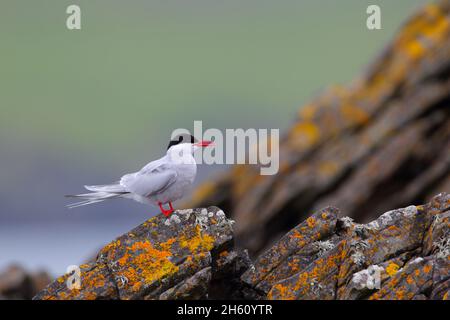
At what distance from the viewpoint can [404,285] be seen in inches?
513

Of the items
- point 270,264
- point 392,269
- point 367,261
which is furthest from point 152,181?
point 392,269

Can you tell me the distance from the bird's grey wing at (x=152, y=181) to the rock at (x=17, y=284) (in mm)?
15549

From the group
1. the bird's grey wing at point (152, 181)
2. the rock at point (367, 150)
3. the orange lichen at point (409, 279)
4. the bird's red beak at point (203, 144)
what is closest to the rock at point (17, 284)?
the rock at point (367, 150)

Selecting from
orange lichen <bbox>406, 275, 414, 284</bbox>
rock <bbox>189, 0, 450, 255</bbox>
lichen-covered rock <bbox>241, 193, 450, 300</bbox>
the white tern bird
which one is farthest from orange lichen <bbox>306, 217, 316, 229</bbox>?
rock <bbox>189, 0, 450, 255</bbox>

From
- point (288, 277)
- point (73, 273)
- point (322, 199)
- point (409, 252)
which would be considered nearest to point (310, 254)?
point (288, 277)

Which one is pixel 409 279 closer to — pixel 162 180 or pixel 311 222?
pixel 311 222

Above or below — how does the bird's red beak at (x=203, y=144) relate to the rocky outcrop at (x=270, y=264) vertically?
above

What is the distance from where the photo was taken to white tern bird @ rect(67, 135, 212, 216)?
14.8 meters

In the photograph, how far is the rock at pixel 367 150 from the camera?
31359 millimetres

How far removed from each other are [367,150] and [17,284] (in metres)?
16.6

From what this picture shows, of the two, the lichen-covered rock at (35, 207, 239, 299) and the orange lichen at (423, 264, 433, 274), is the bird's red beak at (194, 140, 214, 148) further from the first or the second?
the orange lichen at (423, 264, 433, 274)

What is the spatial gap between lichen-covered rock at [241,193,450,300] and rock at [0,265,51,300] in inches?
641

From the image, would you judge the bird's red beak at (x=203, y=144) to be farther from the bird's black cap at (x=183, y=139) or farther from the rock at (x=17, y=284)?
the rock at (x=17, y=284)
